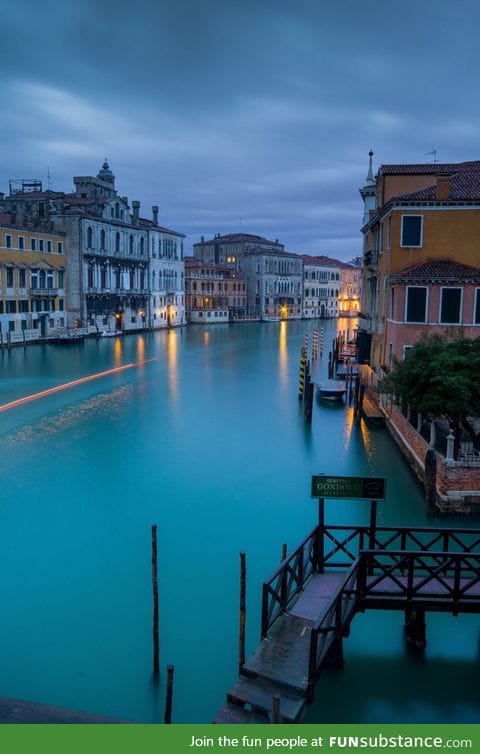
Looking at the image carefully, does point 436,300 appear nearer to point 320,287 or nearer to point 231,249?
point 231,249

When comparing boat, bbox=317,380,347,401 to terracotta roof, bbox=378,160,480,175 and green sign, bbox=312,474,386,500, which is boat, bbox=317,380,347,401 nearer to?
terracotta roof, bbox=378,160,480,175

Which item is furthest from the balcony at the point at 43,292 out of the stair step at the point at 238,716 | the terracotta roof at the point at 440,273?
the stair step at the point at 238,716

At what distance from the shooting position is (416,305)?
1758 cm

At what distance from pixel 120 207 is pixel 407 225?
36354 millimetres


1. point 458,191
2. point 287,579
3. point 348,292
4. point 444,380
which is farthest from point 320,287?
point 287,579

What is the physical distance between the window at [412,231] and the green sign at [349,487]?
12.1m

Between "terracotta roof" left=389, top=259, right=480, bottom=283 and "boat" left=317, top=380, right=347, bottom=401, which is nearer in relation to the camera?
"terracotta roof" left=389, top=259, right=480, bottom=283

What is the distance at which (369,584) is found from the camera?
22.9 ft

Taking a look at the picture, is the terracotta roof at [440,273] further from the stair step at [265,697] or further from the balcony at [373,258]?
the stair step at [265,697]

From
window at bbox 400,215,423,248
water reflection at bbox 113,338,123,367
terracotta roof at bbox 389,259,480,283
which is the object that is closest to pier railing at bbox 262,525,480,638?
terracotta roof at bbox 389,259,480,283

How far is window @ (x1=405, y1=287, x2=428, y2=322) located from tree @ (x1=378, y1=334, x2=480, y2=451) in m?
4.95

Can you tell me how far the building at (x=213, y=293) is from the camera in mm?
66812

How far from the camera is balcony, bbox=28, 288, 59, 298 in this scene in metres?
40.3

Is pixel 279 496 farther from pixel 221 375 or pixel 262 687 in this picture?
pixel 221 375
